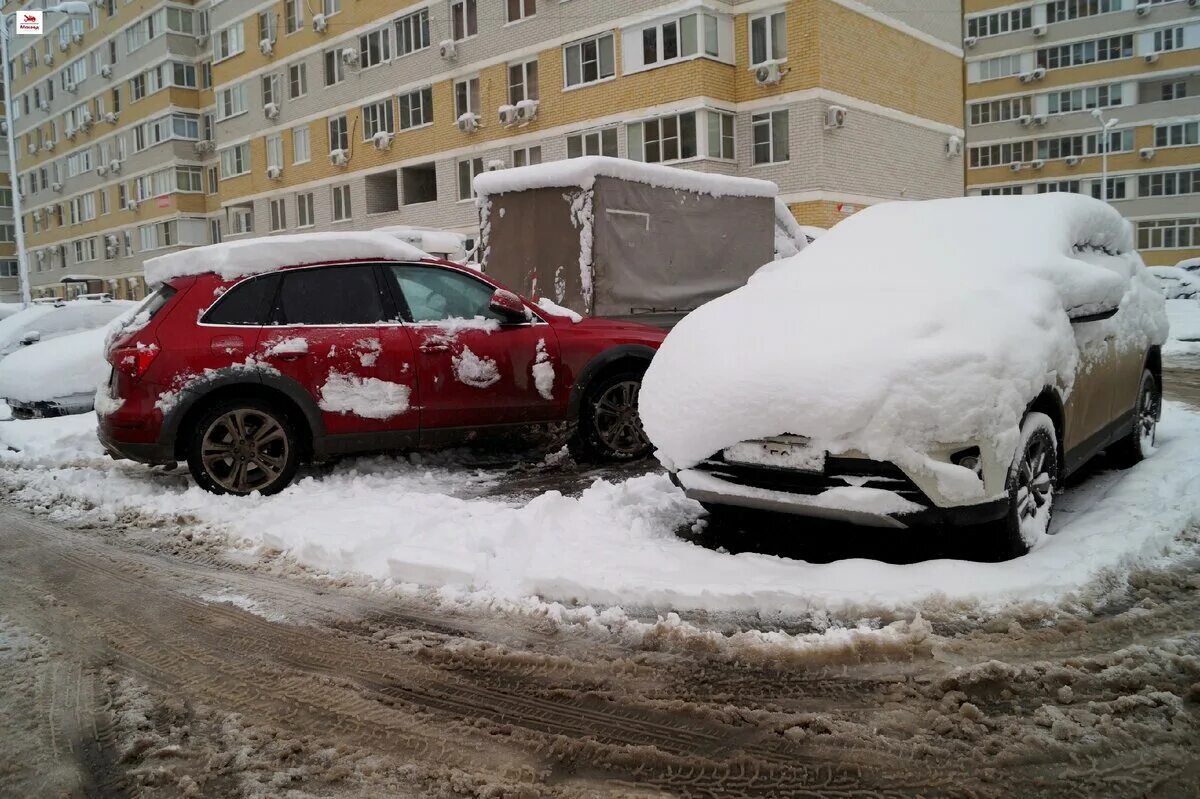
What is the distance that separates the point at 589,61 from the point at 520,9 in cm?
369

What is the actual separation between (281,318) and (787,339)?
12.7ft

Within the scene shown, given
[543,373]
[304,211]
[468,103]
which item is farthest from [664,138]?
[543,373]

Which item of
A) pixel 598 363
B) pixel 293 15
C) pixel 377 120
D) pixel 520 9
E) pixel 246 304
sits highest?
pixel 293 15

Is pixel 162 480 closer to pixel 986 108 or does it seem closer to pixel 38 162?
pixel 986 108

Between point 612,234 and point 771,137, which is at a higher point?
point 771,137

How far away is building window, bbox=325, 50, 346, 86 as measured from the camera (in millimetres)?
35781

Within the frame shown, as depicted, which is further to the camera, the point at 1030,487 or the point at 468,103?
the point at 468,103

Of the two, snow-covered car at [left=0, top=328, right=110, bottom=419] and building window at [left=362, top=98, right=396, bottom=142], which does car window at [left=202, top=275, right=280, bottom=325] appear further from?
building window at [left=362, top=98, right=396, bottom=142]

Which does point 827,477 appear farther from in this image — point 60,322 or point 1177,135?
point 1177,135

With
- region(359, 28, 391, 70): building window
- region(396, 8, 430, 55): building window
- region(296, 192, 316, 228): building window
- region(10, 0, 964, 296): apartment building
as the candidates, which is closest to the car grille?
region(10, 0, 964, 296): apartment building

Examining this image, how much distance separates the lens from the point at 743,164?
26.0 meters

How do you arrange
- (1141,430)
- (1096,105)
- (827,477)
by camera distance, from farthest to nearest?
(1096,105) → (1141,430) → (827,477)

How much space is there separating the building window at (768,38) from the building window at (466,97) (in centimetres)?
975

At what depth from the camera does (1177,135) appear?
5150 cm
